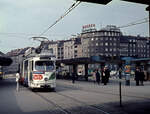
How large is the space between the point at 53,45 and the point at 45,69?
130 meters

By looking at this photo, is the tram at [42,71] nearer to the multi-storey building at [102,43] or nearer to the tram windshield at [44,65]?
the tram windshield at [44,65]

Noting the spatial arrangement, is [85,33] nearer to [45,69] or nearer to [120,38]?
[120,38]

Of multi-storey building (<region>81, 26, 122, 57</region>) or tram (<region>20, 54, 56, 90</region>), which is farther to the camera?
multi-storey building (<region>81, 26, 122, 57</region>)

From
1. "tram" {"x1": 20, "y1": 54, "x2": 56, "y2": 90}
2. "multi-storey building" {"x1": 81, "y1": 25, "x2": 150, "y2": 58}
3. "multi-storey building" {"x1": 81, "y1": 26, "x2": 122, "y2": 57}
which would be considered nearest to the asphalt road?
"tram" {"x1": 20, "y1": 54, "x2": 56, "y2": 90}

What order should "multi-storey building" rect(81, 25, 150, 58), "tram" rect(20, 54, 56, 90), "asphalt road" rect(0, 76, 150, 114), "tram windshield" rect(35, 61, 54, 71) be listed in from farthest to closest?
"multi-storey building" rect(81, 25, 150, 58) < "tram windshield" rect(35, 61, 54, 71) < "tram" rect(20, 54, 56, 90) < "asphalt road" rect(0, 76, 150, 114)

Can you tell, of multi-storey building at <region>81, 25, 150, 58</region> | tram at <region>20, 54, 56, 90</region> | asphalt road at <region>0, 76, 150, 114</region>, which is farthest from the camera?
multi-storey building at <region>81, 25, 150, 58</region>

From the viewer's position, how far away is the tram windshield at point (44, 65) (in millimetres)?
19234

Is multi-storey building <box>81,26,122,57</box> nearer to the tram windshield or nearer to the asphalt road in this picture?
the tram windshield

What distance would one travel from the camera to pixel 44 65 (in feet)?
63.8

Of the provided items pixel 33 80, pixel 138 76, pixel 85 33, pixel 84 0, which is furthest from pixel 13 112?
pixel 85 33

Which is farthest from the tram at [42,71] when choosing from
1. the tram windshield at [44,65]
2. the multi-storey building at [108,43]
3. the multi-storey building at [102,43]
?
the multi-storey building at [102,43]

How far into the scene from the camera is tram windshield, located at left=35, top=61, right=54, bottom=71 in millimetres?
19234

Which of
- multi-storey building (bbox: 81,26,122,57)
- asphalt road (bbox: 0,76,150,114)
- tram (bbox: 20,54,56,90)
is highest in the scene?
multi-storey building (bbox: 81,26,122,57)

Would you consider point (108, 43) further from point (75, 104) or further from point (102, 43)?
point (75, 104)
